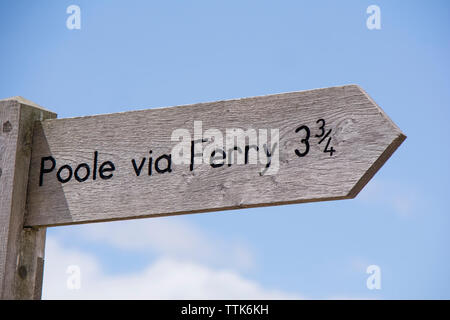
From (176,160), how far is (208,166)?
0.10m

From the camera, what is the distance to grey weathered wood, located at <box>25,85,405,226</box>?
6.50 ft

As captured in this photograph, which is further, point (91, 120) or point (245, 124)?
point (91, 120)

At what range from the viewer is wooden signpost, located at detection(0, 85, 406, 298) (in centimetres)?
200

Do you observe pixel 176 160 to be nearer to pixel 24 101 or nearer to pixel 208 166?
pixel 208 166

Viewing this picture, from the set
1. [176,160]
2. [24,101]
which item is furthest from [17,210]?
[176,160]

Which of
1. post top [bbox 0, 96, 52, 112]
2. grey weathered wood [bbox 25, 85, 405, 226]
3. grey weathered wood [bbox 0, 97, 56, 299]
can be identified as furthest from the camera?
post top [bbox 0, 96, 52, 112]

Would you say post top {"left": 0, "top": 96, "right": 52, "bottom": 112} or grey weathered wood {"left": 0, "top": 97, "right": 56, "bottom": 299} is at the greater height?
post top {"left": 0, "top": 96, "right": 52, "bottom": 112}

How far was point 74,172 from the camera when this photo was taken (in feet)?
7.55

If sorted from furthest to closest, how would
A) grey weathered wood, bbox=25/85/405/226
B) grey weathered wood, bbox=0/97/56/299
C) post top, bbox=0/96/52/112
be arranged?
post top, bbox=0/96/52/112 < grey weathered wood, bbox=0/97/56/299 < grey weathered wood, bbox=25/85/405/226

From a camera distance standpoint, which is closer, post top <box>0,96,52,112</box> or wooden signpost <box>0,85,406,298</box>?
wooden signpost <box>0,85,406,298</box>

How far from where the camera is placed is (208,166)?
2143 mm
